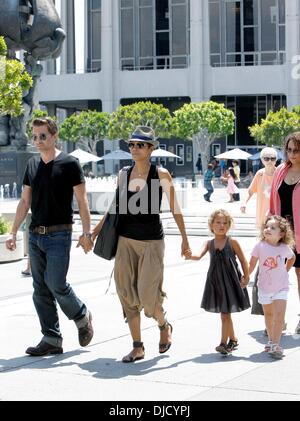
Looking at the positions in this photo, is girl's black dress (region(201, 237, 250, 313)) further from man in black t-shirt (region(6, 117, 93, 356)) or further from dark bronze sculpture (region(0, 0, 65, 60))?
dark bronze sculpture (region(0, 0, 65, 60))

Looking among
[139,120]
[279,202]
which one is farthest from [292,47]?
[279,202]

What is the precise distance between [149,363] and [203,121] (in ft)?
180

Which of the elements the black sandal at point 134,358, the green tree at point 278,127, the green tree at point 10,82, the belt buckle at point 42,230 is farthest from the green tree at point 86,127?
the black sandal at point 134,358

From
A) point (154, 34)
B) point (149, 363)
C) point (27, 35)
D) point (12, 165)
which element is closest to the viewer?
point (149, 363)

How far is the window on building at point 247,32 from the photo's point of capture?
234 feet

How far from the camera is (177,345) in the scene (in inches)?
306

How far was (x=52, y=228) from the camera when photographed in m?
7.33

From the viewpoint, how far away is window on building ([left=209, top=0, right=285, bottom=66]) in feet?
234

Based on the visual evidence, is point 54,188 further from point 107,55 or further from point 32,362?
point 107,55

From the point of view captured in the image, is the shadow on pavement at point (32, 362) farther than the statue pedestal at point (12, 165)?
No

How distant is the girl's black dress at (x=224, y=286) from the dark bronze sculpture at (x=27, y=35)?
2036 centimetres

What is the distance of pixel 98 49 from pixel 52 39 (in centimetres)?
4905

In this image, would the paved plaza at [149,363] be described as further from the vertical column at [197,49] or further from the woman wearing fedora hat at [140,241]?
the vertical column at [197,49]
